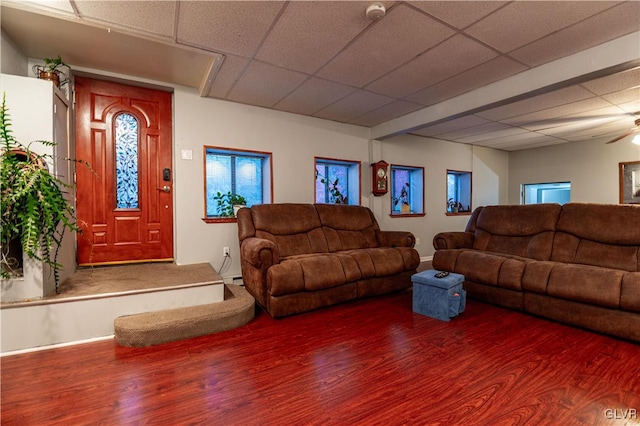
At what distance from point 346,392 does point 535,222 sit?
10.1 ft

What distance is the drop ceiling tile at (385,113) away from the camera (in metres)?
3.97

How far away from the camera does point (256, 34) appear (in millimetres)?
2355

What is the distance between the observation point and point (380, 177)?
490 cm

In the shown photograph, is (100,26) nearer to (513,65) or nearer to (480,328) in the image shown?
(513,65)

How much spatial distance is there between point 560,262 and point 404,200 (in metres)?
2.95

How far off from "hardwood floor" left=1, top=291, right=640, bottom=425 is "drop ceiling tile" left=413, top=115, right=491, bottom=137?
3161 mm

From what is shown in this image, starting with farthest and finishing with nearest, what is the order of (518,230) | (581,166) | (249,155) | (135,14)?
(581,166) → (249,155) → (518,230) → (135,14)

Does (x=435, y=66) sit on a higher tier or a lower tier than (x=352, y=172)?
higher

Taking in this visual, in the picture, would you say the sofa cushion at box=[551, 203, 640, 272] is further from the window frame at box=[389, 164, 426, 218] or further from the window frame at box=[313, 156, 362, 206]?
the window frame at box=[313, 156, 362, 206]

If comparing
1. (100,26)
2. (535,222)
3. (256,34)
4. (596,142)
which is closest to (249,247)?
(256,34)

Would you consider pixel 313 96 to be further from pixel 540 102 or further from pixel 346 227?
pixel 540 102

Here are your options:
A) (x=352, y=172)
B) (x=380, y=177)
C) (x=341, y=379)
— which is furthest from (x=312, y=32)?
(x=380, y=177)

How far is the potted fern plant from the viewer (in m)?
1.97

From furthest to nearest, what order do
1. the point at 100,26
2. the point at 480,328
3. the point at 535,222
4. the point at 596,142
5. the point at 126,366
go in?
1. the point at 596,142
2. the point at 535,222
3. the point at 480,328
4. the point at 100,26
5. the point at 126,366
